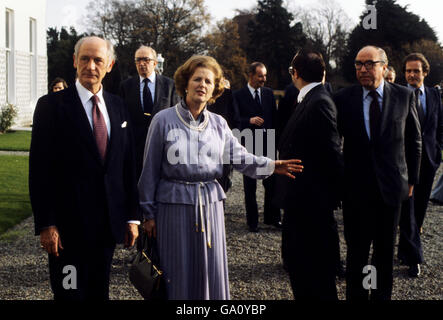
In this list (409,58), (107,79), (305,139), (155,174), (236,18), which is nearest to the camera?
(155,174)

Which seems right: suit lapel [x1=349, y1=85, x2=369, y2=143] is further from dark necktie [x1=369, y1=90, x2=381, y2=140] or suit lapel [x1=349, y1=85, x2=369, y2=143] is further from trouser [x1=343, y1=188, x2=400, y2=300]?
trouser [x1=343, y1=188, x2=400, y2=300]

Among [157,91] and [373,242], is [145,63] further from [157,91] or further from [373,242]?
[373,242]

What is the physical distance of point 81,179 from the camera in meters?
2.98

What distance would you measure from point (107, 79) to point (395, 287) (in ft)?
13.5

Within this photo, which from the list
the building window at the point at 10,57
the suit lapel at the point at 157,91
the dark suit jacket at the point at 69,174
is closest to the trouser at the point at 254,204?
the suit lapel at the point at 157,91

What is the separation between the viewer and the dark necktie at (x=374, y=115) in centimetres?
391

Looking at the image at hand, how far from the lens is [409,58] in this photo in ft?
18.7

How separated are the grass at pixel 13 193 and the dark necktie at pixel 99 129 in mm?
4379

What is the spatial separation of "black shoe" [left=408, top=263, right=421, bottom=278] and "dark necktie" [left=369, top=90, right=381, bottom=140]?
189 centimetres

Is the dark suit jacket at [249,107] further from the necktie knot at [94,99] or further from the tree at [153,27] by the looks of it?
the tree at [153,27]

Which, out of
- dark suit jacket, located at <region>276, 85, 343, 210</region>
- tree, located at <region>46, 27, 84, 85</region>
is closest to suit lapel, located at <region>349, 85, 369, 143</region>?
dark suit jacket, located at <region>276, 85, 343, 210</region>

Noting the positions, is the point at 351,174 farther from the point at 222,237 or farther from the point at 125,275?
the point at 125,275

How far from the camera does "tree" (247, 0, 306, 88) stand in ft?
176

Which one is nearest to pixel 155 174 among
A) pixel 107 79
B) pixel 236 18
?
pixel 107 79
